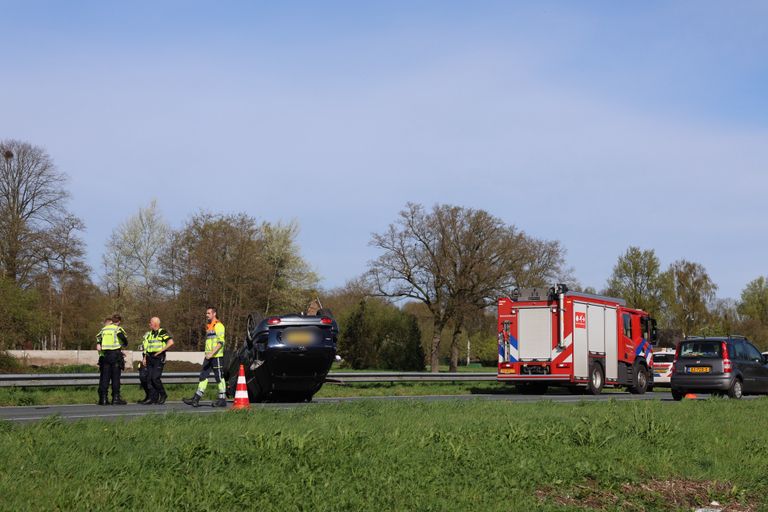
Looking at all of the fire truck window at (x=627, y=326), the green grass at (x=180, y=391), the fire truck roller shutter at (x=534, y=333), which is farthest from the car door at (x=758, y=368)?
the green grass at (x=180, y=391)

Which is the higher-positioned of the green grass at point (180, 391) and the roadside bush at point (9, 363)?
the roadside bush at point (9, 363)

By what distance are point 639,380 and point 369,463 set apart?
2390 centimetres

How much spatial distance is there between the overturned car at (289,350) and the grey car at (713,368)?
10.9 meters

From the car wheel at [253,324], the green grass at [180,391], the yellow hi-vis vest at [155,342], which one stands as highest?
the car wheel at [253,324]

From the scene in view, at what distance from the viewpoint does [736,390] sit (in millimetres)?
23531

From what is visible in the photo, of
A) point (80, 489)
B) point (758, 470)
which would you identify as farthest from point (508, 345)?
point (80, 489)

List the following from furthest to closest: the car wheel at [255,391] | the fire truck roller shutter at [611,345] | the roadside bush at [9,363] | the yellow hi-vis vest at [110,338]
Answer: the roadside bush at [9,363]
the fire truck roller shutter at [611,345]
the yellow hi-vis vest at [110,338]
the car wheel at [255,391]

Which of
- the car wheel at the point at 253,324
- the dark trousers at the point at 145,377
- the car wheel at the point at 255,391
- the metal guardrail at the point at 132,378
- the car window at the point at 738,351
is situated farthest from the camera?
the car window at the point at 738,351

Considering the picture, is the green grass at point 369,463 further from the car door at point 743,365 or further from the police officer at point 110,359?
the car door at point 743,365

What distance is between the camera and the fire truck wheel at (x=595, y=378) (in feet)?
90.8

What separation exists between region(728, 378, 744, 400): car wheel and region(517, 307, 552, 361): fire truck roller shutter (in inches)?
221

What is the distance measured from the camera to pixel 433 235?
225ft

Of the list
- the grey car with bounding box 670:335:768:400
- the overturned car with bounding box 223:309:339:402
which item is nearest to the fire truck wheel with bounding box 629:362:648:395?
the grey car with bounding box 670:335:768:400

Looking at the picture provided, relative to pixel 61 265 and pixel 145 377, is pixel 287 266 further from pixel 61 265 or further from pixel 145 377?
pixel 145 377
